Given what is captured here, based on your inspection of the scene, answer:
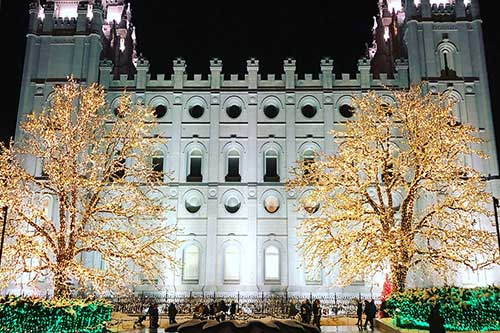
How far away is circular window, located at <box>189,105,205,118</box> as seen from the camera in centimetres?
4319

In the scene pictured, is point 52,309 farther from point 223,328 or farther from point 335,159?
point 335,159

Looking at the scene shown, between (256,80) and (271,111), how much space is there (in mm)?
2712

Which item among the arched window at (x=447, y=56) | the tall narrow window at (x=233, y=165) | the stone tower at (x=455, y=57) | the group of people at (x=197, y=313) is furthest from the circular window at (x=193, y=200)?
the arched window at (x=447, y=56)

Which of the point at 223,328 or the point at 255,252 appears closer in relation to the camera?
the point at 223,328

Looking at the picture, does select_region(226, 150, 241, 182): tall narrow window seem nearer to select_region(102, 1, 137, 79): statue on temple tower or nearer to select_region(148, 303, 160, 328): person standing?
select_region(102, 1, 137, 79): statue on temple tower

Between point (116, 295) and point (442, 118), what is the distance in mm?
22656

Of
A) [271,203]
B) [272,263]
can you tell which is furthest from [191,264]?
[271,203]

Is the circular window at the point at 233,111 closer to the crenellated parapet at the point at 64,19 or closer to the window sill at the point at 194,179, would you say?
the window sill at the point at 194,179

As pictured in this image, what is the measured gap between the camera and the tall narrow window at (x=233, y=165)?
4171 centimetres

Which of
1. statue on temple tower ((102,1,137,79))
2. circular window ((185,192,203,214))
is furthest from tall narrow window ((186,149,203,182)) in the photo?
statue on temple tower ((102,1,137,79))

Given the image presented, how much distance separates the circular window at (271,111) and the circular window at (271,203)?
21.2 ft

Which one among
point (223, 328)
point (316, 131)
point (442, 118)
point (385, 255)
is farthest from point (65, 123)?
point (316, 131)

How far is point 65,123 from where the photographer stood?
2609cm

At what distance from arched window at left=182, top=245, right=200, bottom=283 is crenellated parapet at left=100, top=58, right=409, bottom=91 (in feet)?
41.0
